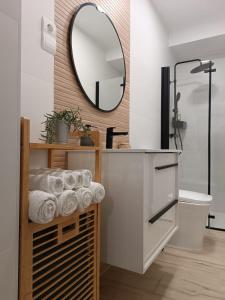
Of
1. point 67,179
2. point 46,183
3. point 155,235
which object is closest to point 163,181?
point 155,235

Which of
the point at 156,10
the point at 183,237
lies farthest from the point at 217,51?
the point at 183,237

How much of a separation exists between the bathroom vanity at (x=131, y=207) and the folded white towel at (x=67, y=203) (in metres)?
0.37

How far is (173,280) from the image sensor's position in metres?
1.55

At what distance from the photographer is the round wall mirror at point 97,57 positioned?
138 cm

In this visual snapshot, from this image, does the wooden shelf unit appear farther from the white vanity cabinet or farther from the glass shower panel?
the glass shower panel

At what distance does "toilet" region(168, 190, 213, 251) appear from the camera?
203cm

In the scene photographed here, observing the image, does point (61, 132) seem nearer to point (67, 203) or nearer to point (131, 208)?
point (67, 203)

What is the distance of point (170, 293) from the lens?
1408 millimetres

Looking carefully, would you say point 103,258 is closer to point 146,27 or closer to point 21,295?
point 21,295

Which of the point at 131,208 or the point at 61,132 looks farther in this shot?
the point at 131,208

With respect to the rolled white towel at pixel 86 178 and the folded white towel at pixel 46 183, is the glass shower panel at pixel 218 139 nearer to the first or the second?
the rolled white towel at pixel 86 178

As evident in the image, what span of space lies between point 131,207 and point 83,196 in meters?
0.34

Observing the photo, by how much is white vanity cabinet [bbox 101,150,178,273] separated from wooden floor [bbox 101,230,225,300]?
377 millimetres

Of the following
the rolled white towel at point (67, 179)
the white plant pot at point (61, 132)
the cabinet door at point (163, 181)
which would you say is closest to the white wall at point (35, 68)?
the white plant pot at point (61, 132)
